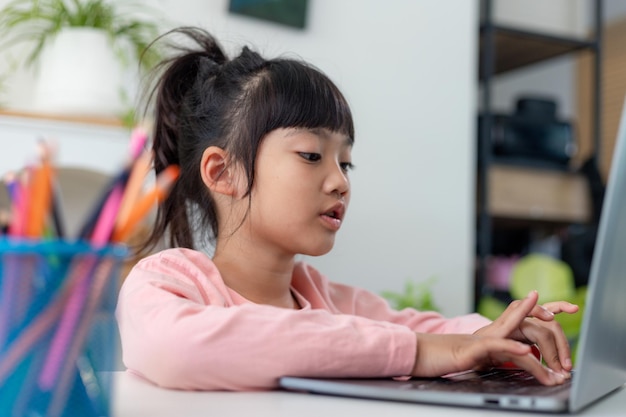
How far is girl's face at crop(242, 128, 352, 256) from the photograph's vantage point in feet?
3.48

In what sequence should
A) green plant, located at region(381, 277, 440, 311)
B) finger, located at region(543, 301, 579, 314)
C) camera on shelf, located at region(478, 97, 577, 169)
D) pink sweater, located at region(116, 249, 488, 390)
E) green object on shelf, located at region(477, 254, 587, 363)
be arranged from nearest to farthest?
pink sweater, located at region(116, 249, 488, 390), finger, located at region(543, 301, 579, 314), green plant, located at region(381, 277, 440, 311), green object on shelf, located at region(477, 254, 587, 363), camera on shelf, located at region(478, 97, 577, 169)

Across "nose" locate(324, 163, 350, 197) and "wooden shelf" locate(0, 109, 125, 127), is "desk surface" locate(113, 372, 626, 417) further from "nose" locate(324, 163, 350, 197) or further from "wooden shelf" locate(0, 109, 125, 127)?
"wooden shelf" locate(0, 109, 125, 127)

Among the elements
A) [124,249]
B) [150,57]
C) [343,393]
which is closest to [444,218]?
[150,57]

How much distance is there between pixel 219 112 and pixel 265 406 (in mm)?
682

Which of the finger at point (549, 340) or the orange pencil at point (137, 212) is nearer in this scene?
the orange pencil at point (137, 212)

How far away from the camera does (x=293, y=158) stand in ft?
3.50

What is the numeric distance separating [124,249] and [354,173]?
2181 mm

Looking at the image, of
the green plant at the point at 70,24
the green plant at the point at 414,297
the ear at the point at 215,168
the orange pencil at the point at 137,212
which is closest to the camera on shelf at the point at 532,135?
the green plant at the point at 414,297

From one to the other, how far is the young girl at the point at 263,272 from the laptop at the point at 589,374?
27 millimetres

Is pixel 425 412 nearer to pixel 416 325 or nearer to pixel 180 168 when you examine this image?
pixel 416 325

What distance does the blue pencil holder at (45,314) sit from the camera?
0.41 metres

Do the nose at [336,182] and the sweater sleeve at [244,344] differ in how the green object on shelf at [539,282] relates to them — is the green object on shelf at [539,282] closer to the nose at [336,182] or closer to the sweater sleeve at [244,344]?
the nose at [336,182]

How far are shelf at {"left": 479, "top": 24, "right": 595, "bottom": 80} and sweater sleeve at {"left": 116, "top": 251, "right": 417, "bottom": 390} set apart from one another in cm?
243

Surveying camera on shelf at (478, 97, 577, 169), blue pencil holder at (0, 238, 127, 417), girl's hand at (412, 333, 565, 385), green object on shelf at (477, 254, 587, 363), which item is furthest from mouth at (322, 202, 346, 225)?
camera on shelf at (478, 97, 577, 169)
